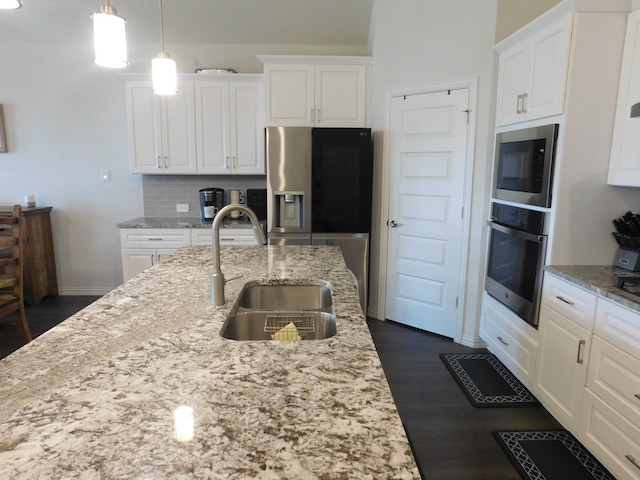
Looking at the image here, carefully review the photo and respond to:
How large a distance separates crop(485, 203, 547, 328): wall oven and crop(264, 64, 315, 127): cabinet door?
1943mm

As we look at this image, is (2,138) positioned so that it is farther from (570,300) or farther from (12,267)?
(570,300)

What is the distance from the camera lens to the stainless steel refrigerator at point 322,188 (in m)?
3.54

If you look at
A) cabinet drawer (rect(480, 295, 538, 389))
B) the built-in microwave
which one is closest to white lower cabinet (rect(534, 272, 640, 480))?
cabinet drawer (rect(480, 295, 538, 389))

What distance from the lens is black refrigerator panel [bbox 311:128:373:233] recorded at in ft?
11.6

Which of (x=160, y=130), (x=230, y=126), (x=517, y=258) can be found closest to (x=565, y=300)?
(x=517, y=258)

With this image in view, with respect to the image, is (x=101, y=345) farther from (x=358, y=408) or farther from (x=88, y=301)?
(x=88, y=301)

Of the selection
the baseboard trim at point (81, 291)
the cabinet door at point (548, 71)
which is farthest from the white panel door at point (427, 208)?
the baseboard trim at point (81, 291)

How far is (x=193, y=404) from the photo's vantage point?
2.81ft

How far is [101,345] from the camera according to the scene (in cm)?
116

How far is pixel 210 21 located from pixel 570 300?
3831 mm

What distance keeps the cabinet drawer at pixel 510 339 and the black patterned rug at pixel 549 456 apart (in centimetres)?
39

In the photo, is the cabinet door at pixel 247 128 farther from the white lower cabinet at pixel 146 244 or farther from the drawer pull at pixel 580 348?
the drawer pull at pixel 580 348

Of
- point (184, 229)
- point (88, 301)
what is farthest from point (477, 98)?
point (88, 301)

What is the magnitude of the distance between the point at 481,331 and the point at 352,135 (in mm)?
1929
